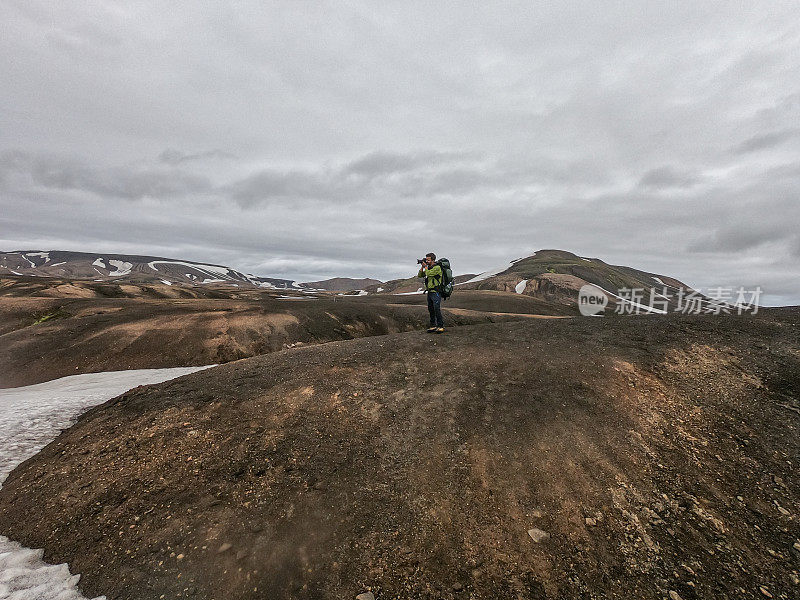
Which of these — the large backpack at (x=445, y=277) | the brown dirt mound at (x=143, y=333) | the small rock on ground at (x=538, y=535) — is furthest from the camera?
the brown dirt mound at (x=143, y=333)

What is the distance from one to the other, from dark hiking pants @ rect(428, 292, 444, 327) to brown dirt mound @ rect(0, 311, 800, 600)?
178 inches

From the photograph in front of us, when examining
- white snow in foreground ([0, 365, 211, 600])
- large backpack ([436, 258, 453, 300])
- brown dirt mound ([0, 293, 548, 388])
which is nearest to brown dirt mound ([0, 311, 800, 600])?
white snow in foreground ([0, 365, 211, 600])

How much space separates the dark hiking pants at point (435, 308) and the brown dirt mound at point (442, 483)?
14.8 feet

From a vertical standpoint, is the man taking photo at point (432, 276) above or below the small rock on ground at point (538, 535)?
above

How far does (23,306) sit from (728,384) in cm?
4842

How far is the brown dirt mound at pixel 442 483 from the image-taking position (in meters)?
5.28

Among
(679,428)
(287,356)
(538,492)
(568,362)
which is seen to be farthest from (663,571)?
(287,356)

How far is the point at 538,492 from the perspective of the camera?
6539 mm

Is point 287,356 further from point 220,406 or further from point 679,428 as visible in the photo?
point 679,428

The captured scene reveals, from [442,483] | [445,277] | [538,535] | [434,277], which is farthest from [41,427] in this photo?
[445,277]

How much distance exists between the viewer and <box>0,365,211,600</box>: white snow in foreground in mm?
5137

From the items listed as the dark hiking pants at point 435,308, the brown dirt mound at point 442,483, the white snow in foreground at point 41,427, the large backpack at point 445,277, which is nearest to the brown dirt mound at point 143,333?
the white snow in foreground at point 41,427

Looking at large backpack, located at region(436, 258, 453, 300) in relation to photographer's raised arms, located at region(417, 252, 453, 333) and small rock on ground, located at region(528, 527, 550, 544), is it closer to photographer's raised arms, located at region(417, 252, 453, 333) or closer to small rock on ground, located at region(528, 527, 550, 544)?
photographer's raised arms, located at region(417, 252, 453, 333)

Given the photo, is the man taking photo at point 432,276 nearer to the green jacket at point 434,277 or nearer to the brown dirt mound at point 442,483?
the green jacket at point 434,277
